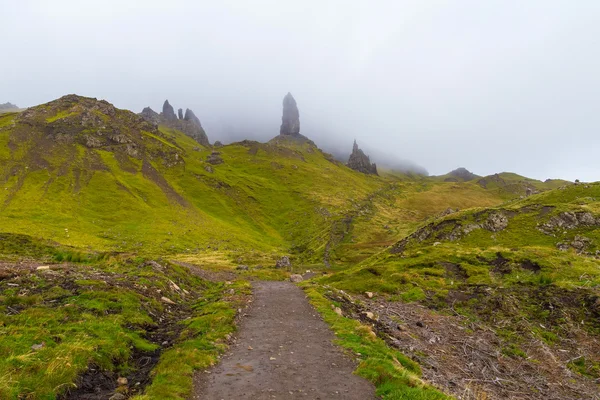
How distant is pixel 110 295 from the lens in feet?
71.7

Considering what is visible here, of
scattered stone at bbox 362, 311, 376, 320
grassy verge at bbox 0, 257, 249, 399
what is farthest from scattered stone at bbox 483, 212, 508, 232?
grassy verge at bbox 0, 257, 249, 399

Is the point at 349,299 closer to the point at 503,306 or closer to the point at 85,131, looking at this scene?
the point at 503,306

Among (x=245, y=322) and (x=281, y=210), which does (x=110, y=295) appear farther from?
(x=281, y=210)

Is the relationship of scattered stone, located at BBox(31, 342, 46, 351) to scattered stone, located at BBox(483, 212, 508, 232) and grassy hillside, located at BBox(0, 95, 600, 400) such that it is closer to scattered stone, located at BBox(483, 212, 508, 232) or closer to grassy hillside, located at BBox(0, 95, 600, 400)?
grassy hillside, located at BBox(0, 95, 600, 400)

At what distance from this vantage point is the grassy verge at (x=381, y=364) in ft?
39.5

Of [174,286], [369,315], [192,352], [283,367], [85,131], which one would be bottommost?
[174,286]

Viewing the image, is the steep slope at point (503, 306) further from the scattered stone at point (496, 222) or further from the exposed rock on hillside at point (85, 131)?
the exposed rock on hillside at point (85, 131)

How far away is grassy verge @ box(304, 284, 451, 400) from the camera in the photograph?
474 inches

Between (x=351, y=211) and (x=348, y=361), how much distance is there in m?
151

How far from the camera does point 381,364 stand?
14.9 m

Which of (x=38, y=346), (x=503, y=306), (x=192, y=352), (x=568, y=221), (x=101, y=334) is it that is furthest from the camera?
(x=568, y=221)

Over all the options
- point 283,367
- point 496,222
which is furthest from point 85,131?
point 283,367

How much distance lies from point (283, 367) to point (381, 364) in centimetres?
454

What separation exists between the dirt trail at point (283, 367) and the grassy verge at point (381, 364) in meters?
0.58
